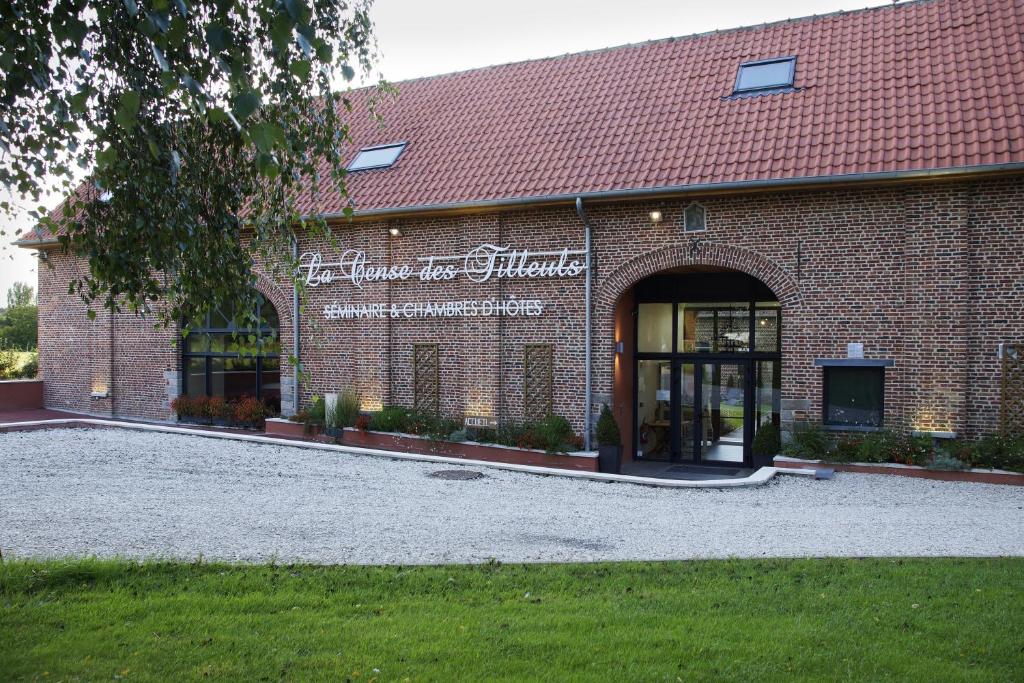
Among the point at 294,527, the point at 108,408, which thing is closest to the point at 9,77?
the point at 294,527

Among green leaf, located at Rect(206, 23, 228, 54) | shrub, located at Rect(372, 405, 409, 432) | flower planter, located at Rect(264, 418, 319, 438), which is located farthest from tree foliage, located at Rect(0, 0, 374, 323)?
flower planter, located at Rect(264, 418, 319, 438)

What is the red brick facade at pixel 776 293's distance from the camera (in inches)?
484

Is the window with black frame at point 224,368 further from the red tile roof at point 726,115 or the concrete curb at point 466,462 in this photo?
the red tile roof at point 726,115

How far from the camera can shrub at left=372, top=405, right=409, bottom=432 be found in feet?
51.0

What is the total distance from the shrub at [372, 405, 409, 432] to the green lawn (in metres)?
8.88

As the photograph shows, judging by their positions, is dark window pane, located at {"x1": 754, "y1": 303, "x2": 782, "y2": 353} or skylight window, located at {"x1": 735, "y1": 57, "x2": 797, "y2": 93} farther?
skylight window, located at {"x1": 735, "y1": 57, "x2": 797, "y2": 93}

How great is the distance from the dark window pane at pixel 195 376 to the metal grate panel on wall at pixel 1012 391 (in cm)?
1571

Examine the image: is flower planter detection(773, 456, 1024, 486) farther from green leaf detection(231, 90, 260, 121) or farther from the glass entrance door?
green leaf detection(231, 90, 260, 121)

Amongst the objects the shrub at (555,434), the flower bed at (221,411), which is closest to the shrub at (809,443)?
the shrub at (555,434)

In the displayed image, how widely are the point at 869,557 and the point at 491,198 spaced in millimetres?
9449

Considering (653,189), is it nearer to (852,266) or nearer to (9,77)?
(852,266)

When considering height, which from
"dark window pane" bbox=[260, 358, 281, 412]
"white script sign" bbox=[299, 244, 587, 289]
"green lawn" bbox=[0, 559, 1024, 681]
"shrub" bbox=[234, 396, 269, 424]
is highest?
"white script sign" bbox=[299, 244, 587, 289]

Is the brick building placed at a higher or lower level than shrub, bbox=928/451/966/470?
higher

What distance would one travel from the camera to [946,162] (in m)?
12.1
